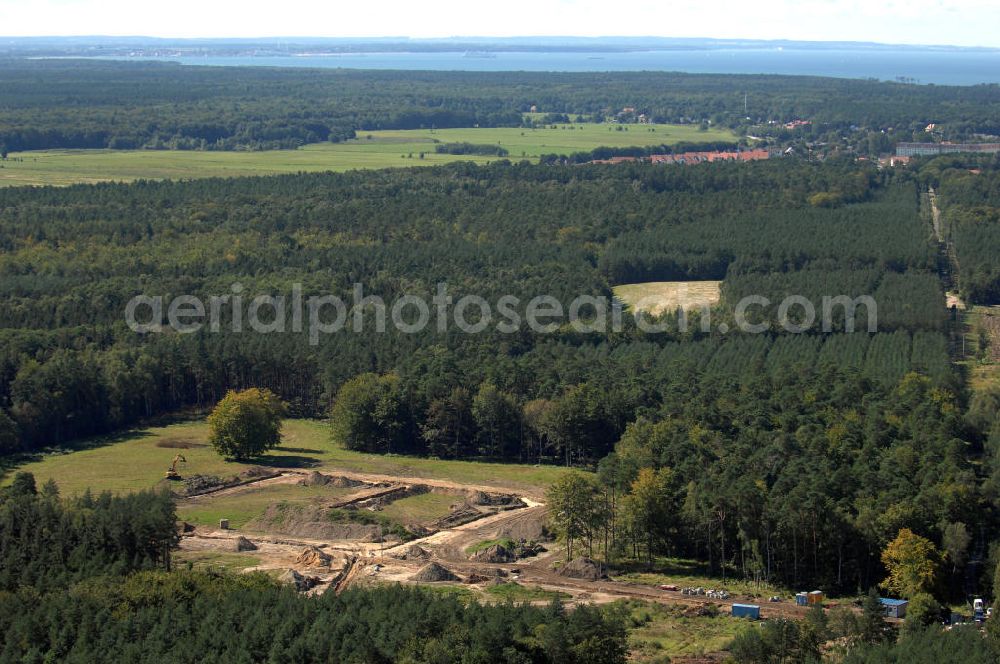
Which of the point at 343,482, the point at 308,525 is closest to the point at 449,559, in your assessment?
the point at 308,525

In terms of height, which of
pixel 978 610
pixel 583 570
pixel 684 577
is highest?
pixel 978 610

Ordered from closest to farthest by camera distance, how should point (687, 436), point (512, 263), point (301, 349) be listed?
point (687, 436), point (301, 349), point (512, 263)

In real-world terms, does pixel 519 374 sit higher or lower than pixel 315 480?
higher

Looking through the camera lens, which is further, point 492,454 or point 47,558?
point 492,454

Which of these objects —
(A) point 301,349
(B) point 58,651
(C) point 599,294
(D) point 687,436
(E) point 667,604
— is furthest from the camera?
(C) point 599,294

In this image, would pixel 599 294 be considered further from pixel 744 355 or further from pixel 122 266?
pixel 122 266

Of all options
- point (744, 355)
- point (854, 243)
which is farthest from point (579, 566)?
point (854, 243)

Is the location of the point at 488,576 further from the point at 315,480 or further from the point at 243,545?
the point at 315,480

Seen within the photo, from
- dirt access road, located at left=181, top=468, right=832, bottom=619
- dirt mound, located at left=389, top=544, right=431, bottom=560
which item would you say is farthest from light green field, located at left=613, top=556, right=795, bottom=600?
dirt mound, located at left=389, top=544, right=431, bottom=560
